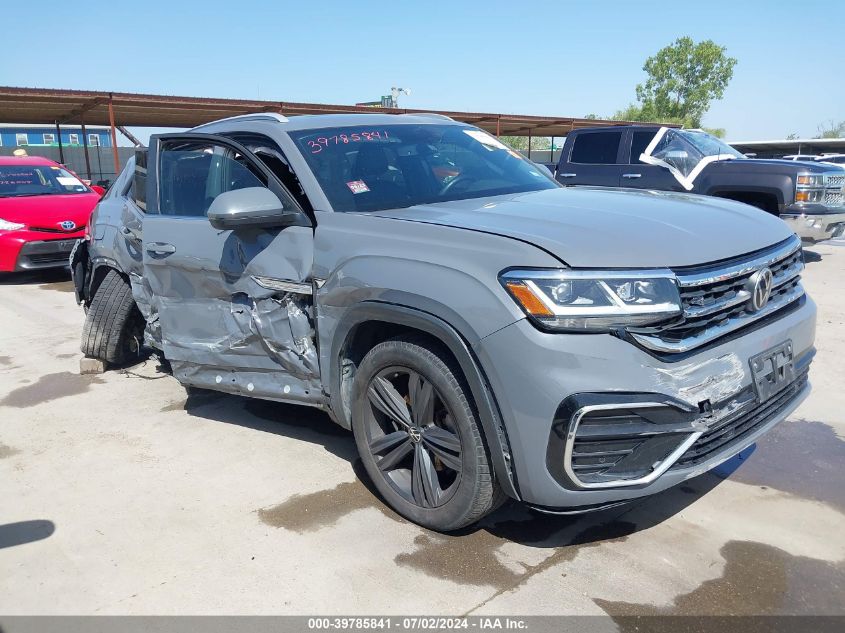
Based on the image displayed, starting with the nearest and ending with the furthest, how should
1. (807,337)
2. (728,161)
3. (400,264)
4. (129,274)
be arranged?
(400,264) → (807,337) → (129,274) → (728,161)

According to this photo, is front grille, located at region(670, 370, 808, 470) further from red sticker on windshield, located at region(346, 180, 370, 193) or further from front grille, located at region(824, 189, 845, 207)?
front grille, located at region(824, 189, 845, 207)

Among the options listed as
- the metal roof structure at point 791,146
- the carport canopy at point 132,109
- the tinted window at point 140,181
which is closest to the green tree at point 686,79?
the metal roof structure at point 791,146

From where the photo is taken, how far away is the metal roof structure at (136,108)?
47.2 ft

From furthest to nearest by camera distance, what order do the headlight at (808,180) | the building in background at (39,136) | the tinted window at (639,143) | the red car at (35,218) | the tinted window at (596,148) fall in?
the building in background at (39,136) → the tinted window at (596,148) → the tinted window at (639,143) → the red car at (35,218) → the headlight at (808,180)

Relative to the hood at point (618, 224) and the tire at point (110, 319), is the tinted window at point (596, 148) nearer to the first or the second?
the hood at point (618, 224)

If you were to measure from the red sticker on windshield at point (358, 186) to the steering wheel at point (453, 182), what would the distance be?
38 cm

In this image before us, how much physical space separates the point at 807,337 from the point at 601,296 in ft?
4.51

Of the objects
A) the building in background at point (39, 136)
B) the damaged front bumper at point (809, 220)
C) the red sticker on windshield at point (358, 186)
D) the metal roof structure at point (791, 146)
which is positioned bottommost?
the damaged front bumper at point (809, 220)

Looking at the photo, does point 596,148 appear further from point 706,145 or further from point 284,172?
point 284,172

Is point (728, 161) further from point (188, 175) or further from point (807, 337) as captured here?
point (188, 175)

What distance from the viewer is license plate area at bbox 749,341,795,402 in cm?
273

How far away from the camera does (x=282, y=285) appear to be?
136 inches

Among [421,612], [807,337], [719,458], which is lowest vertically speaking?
[421,612]

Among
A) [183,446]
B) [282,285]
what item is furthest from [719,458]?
[183,446]
